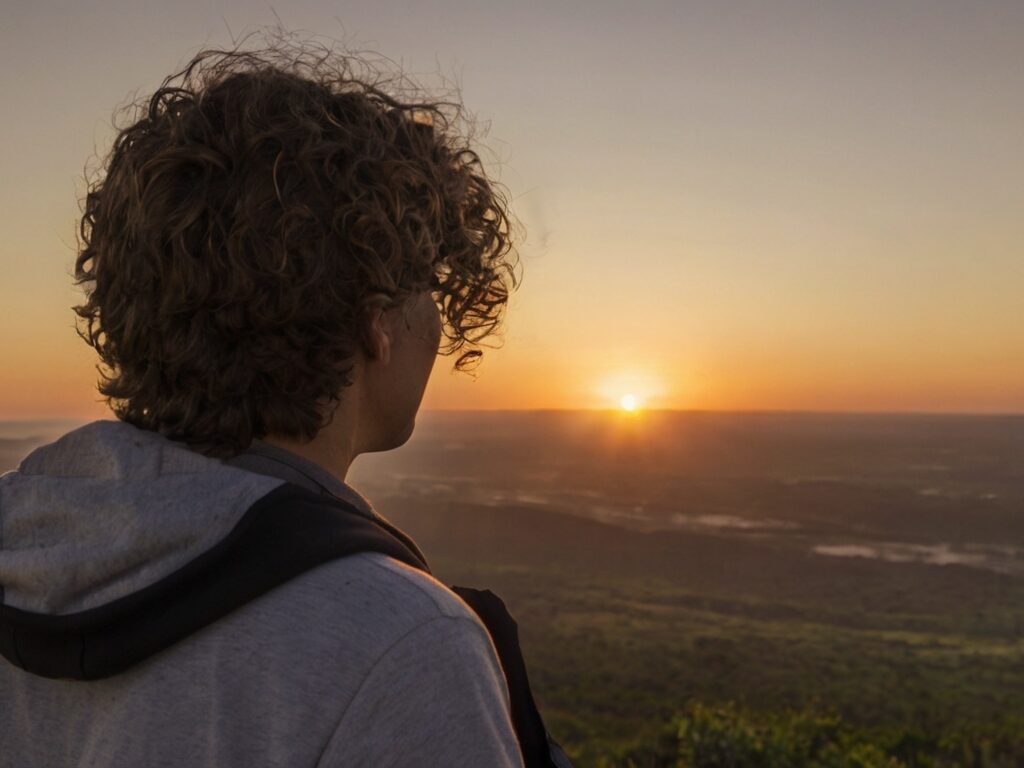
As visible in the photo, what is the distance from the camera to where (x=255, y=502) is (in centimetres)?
107

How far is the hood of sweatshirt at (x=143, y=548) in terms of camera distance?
103 centimetres

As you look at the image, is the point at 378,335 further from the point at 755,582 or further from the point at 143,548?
the point at 755,582

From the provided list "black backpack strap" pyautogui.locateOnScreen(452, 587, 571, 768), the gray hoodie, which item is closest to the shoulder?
the gray hoodie

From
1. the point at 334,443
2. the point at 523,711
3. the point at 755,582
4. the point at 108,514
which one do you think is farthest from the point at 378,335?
the point at 755,582

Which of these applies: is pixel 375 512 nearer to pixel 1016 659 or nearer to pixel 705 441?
pixel 1016 659

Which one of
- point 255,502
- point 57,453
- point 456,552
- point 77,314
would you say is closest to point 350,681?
→ point 255,502

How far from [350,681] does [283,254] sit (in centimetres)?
54

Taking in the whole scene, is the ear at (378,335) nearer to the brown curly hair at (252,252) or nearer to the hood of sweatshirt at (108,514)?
the brown curly hair at (252,252)

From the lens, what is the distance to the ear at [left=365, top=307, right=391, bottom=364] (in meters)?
1.34

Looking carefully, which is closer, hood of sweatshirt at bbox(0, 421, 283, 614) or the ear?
hood of sweatshirt at bbox(0, 421, 283, 614)

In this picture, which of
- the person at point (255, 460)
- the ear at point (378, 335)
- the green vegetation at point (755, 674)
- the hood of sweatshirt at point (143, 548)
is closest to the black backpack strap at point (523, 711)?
the person at point (255, 460)

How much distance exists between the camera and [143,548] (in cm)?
106

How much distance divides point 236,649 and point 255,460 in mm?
296

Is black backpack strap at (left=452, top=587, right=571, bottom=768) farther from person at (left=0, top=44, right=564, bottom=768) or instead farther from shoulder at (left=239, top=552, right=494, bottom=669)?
shoulder at (left=239, top=552, right=494, bottom=669)
